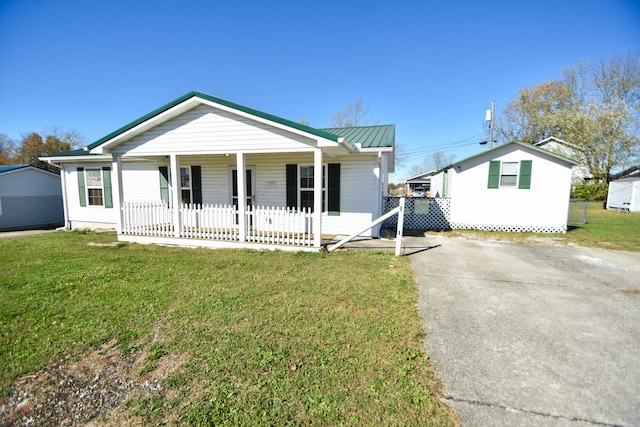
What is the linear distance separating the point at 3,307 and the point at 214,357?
3.53m

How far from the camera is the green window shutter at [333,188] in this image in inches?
351

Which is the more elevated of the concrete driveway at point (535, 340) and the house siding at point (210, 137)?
the house siding at point (210, 137)

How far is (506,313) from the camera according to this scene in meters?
3.88

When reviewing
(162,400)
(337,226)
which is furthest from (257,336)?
(337,226)

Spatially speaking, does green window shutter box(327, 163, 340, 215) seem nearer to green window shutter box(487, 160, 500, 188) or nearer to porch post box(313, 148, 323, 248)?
porch post box(313, 148, 323, 248)

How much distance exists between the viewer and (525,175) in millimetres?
10828

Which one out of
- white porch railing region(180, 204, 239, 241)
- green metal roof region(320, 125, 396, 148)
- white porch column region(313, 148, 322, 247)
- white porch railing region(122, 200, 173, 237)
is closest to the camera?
white porch column region(313, 148, 322, 247)

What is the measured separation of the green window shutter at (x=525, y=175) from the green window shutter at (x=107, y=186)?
16.2m

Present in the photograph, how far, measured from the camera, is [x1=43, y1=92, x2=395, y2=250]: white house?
23.8 ft

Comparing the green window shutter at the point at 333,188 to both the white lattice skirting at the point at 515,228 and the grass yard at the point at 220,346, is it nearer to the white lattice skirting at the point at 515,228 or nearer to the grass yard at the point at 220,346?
the grass yard at the point at 220,346

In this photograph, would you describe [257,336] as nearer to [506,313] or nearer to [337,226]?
[506,313]

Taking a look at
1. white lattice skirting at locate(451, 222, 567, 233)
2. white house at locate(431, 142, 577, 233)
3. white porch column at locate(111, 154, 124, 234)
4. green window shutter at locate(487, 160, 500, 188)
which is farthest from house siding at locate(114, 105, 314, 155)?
white lattice skirting at locate(451, 222, 567, 233)

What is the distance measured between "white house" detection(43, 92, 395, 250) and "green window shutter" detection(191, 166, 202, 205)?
0.04 metres

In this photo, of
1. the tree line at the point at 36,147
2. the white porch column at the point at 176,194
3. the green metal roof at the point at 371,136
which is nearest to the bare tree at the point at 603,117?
the green metal roof at the point at 371,136
